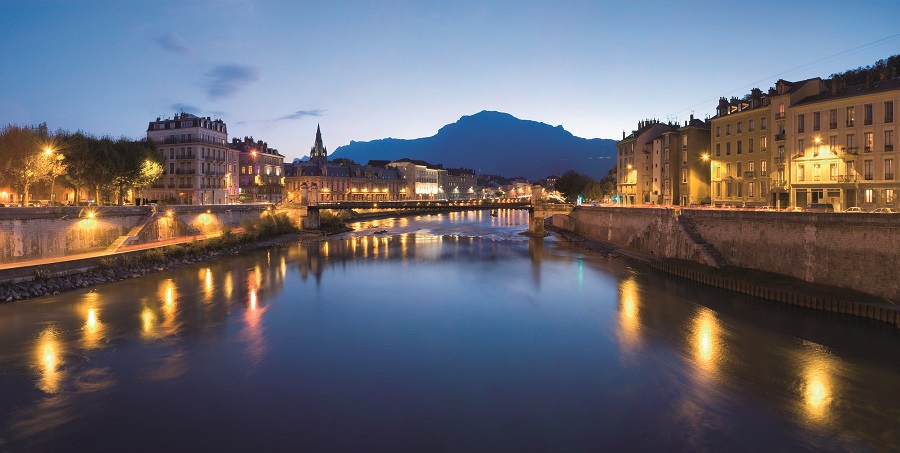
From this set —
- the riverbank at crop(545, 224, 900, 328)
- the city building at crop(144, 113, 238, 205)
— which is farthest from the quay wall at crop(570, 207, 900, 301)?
the city building at crop(144, 113, 238, 205)

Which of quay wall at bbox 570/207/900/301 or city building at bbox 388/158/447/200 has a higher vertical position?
city building at bbox 388/158/447/200

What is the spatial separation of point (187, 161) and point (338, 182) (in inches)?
1740

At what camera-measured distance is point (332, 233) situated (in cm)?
7238

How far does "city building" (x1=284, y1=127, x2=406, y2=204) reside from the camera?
4141 inches

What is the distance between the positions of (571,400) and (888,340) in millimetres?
13717

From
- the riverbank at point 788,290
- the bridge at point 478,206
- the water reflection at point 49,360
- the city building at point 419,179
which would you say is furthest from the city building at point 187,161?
the city building at point 419,179

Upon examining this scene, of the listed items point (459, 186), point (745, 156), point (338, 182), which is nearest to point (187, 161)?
point (338, 182)

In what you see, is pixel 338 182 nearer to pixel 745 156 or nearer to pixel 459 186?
pixel 459 186

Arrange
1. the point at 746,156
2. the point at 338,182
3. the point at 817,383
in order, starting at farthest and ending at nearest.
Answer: the point at 338,182, the point at 746,156, the point at 817,383

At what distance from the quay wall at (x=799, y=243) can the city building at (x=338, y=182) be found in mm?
70942

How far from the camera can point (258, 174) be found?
93.8m

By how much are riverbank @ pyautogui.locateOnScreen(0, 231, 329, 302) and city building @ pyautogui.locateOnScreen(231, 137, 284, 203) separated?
45411 millimetres

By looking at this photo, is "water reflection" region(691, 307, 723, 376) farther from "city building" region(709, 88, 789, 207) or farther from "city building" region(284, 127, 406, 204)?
"city building" region(284, 127, 406, 204)

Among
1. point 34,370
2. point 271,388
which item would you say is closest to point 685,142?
point 271,388
